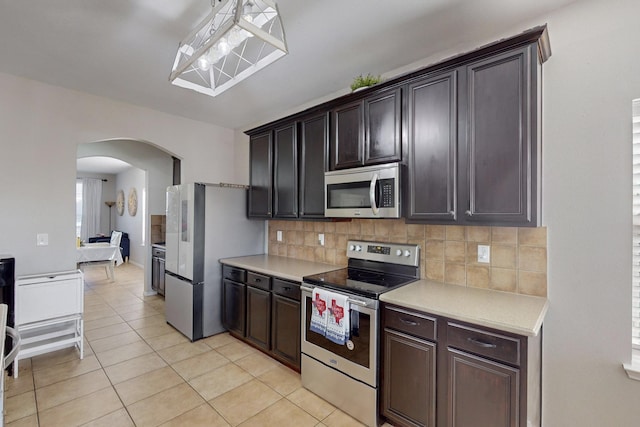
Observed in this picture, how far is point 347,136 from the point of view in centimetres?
257

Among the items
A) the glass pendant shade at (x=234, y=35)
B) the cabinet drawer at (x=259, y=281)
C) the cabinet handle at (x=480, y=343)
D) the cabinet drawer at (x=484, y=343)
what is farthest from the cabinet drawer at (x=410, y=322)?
the glass pendant shade at (x=234, y=35)

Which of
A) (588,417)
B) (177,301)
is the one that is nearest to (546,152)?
(588,417)

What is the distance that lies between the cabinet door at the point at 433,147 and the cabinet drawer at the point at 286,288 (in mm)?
1140

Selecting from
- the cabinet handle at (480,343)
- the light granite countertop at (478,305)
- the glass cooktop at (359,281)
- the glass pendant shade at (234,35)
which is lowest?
the cabinet handle at (480,343)

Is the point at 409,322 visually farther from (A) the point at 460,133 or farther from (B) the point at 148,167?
(B) the point at 148,167

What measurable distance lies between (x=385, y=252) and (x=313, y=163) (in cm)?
106

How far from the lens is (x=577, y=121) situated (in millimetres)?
1775

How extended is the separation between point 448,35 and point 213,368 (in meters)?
3.30

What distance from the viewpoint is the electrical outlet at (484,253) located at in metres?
2.09

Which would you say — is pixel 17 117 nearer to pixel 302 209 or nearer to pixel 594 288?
pixel 302 209

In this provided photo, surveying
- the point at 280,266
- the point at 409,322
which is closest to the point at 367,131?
the point at 409,322

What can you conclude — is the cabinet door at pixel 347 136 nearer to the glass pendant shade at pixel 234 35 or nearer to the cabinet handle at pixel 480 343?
the glass pendant shade at pixel 234 35

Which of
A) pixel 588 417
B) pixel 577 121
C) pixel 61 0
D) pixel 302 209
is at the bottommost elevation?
pixel 588 417

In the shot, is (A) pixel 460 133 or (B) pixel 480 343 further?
(A) pixel 460 133
